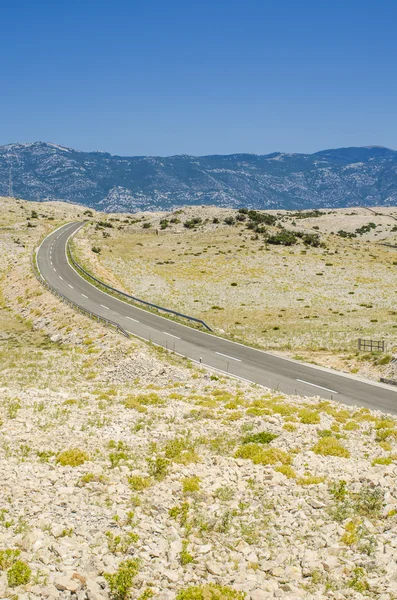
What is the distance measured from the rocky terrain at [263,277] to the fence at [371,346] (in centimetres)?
85

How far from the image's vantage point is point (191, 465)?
16.9 metres

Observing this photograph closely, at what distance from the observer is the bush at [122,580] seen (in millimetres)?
10570

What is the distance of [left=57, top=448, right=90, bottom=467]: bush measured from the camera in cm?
1656

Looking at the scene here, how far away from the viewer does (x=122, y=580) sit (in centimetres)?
1073

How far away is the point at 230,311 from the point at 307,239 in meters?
53.4

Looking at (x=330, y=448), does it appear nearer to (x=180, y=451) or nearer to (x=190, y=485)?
(x=180, y=451)

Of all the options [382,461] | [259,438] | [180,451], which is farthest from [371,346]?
[180,451]

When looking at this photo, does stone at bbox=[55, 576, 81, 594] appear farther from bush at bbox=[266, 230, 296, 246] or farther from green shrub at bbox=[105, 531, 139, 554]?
bush at bbox=[266, 230, 296, 246]

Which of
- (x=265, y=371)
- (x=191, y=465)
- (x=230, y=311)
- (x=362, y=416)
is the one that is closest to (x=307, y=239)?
(x=230, y=311)

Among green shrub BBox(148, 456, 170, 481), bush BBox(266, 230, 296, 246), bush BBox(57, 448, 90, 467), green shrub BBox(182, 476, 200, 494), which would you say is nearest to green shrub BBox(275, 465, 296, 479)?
green shrub BBox(182, 476, 200, 494)

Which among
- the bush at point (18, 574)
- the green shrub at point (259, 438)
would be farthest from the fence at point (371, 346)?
the bush at point (18, 574)

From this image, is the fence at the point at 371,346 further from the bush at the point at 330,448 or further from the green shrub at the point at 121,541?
the green shrub at the point at 121,541

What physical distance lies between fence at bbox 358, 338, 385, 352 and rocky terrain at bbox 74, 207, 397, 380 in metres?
0.85

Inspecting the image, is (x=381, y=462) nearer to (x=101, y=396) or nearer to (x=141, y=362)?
(x=101, y=396)
